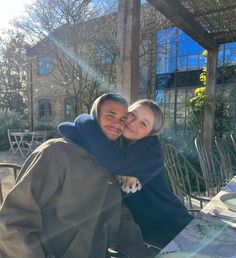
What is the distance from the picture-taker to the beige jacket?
135 centimetres

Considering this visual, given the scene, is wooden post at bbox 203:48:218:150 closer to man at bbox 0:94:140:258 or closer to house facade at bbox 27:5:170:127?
man at bbox 0:94:140:258

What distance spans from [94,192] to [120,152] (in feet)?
0.85

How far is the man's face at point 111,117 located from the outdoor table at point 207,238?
618 millimetres

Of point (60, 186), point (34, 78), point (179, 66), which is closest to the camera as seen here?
point (60, 186)

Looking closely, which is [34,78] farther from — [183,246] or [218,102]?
[183,246]

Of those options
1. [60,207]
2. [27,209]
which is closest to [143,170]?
[60,207]

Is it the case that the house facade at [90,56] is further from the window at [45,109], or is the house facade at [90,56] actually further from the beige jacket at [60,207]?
the beige jacket at [60,207]

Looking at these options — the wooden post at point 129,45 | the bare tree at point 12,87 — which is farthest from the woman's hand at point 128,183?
the bare tree at point 12,87

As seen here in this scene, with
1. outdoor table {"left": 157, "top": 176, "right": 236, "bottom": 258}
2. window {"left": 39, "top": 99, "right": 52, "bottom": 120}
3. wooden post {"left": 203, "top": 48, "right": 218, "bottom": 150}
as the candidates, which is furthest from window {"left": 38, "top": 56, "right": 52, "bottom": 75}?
outdoor table {"left": 157, "top": 176, "right": 236, "bottom": 258}

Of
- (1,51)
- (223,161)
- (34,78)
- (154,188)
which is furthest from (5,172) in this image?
(1,51)

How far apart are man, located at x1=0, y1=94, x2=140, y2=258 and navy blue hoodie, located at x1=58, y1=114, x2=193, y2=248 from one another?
0.06m

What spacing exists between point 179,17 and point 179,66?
7.74 meters

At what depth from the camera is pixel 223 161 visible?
154 inches

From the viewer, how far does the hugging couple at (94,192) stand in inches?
54.1
